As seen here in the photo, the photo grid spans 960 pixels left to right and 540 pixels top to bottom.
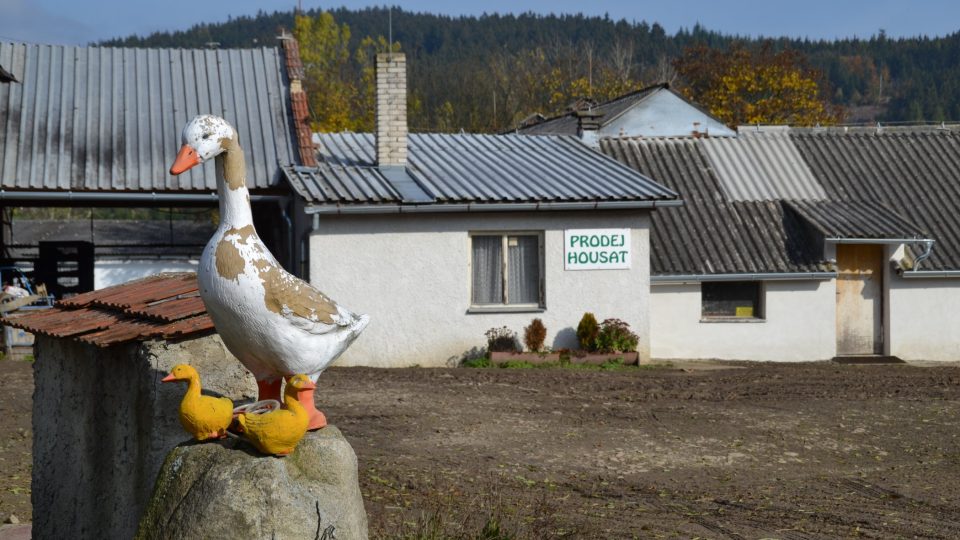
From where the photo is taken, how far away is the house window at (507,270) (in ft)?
61.9

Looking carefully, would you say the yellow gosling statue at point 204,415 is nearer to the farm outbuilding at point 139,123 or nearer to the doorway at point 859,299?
the farm outbuilding at point 139,123

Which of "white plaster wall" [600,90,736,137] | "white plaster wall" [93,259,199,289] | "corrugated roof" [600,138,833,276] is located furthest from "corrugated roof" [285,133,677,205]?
"white plaster wall" [93,259,199,289]

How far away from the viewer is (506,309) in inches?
736

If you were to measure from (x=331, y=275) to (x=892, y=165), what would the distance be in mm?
12792

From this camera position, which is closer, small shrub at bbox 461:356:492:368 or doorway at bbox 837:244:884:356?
small shrub at bbox 461:356:492:368

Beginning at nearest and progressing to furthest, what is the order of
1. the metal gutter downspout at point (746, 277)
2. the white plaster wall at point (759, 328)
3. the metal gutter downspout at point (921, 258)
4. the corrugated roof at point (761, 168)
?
the metal gutter downspout at point (746, 277) < the white plaster wall at point (759, 328) < the metal gutter downspout at point (921, 258) < the corrugated roof at point (761, 168)

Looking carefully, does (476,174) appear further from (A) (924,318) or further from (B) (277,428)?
(B) (277,428)

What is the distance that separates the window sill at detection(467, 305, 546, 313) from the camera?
1862 centimetres

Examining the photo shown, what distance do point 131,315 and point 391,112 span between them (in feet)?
44.2

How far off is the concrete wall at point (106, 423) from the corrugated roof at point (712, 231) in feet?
46.0

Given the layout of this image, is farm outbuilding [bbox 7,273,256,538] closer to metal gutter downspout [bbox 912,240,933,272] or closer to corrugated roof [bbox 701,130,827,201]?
metal gutter downspout [bbox 912,240,933,272]

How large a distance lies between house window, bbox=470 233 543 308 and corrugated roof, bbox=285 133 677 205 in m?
0.87

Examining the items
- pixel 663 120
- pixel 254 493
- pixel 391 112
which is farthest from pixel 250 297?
pixel 663 120

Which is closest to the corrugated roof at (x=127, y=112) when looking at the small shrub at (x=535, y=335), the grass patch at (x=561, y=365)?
the grass patch at (x=561, y=365)
